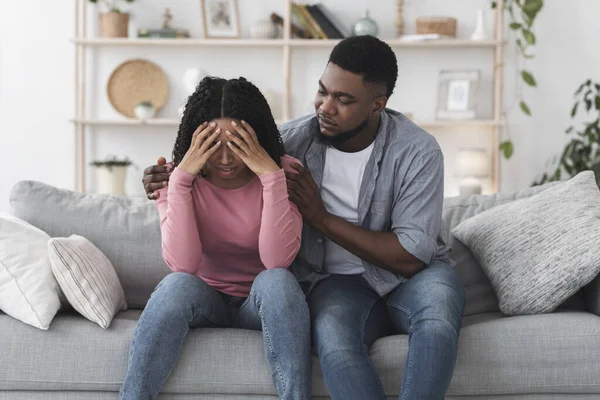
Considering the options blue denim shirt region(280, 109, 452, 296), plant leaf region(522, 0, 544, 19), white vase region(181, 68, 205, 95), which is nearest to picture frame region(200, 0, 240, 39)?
white vase region(181, 68, 205, 95)

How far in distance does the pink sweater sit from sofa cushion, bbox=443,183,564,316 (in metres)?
0.62

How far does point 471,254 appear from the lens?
2410 mm

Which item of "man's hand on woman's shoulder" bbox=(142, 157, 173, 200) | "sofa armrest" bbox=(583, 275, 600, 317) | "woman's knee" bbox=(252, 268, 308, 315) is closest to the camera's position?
"woman's knee" bbox=(252, 268, 308, 315)

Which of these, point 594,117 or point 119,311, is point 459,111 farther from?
point 119,311

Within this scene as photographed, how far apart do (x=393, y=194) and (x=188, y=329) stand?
66 cm

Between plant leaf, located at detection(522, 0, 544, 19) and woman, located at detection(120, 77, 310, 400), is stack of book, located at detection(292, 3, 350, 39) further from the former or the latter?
woman, located at detection(120, 77, 310, 400)

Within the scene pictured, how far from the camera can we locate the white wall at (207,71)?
4.69 meters

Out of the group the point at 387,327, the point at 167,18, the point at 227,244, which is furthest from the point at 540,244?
the point at 167,18

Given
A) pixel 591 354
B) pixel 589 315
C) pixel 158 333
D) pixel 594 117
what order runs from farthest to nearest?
1. pixel 594 117
2. pixel 589 315
3. pixel 591 354
4. pixel 158 333

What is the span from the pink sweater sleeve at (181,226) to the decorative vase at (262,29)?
2.74m

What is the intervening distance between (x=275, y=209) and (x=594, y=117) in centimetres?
323

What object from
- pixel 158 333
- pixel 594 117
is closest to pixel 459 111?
pixel 594 117

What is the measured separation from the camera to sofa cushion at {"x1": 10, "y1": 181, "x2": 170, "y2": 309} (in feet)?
Result: 7.75

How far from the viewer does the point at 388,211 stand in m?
2.16
